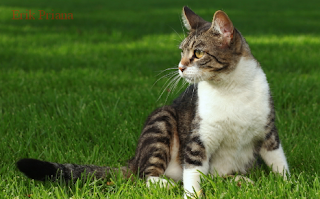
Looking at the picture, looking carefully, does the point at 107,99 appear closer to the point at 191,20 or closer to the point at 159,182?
the point at 191,20

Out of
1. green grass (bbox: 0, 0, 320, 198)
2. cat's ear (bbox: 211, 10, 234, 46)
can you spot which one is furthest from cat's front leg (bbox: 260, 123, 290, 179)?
cat's ear (bbox: 211, 10, 234, 46)

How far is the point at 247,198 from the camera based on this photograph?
2797 millimetres

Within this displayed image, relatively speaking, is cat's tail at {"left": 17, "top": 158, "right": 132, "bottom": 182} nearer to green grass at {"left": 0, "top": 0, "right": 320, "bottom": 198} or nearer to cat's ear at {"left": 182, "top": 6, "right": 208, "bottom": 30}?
green grass at {"left": 0, "top": 0, "right": 320, "bottom": 198}

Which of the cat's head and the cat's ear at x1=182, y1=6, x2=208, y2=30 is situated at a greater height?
the cat's ear at x1=182, y1=6, x2=208, y2=30

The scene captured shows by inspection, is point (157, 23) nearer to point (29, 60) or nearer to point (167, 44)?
point (167, 44)

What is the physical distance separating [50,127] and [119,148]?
0.93 metres

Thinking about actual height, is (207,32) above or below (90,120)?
above

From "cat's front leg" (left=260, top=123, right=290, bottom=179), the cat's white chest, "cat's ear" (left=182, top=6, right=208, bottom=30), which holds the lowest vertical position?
"cat's front leg" (left=260, top=123, right=290, bottom=179)

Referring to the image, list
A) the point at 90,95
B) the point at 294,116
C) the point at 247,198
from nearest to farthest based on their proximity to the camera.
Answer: the point at 247,198 < the point at 294,116 < the point at 90,95

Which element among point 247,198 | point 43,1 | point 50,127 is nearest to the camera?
point 247,198

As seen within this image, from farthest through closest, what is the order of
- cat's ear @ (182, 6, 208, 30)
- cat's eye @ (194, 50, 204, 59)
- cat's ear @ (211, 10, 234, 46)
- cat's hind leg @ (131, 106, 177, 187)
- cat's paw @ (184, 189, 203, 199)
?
1. cat's ear @ (182, 6, 208, 30)
2. cat's hind leg @ (131, 106, 177, 187)
3. cat's eye @ (194, 50, 204, 59)
4. cat's ear @ (211, 10, 234, 46)
5. cat's paw @ (184, 189, 203, 199)

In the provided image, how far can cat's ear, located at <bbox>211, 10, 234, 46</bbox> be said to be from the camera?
3169 mm

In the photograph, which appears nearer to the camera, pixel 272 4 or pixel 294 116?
pixel 294 116

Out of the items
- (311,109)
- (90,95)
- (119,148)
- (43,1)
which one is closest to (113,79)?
(90,95)
